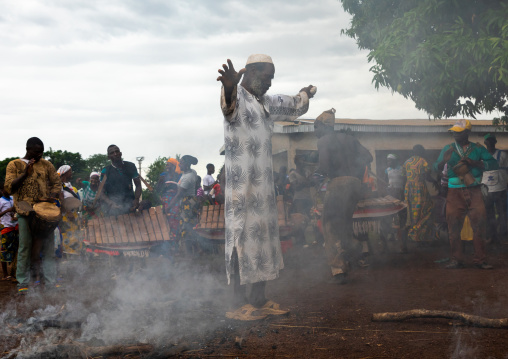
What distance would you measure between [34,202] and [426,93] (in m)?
7.29

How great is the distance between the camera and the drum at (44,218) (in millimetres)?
6930

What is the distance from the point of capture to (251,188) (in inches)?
182

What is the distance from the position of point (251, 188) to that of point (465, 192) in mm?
4109

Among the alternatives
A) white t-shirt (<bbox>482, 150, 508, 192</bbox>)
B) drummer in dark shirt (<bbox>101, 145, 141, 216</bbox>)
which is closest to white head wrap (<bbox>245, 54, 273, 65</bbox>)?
drummer in dark shirt (<bbox>101, 145, 141, 216</bbox>)

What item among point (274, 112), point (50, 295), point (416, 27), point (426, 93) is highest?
point (416, 27)

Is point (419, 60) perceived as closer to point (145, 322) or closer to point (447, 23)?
point (447, 23)

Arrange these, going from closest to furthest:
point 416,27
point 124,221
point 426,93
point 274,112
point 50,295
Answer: point 274,112 < point 50,295 < point 124,221 < point 416,27 < point 426,93

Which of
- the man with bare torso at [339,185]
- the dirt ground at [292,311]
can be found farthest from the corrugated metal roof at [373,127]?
the man with bare torso at [339,185]

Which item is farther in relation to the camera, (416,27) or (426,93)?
(426,93)

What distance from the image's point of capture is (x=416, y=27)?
29.2ft

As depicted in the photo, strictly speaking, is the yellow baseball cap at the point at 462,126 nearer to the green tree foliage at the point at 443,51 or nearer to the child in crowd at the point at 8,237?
the green tree foliage at the point at 443,51

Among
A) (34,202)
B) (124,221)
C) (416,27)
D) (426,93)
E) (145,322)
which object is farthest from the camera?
(426,93)

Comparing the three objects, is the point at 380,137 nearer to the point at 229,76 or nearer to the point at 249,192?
the point at 249,192

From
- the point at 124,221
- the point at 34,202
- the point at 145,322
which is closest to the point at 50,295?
the point at 34,202
